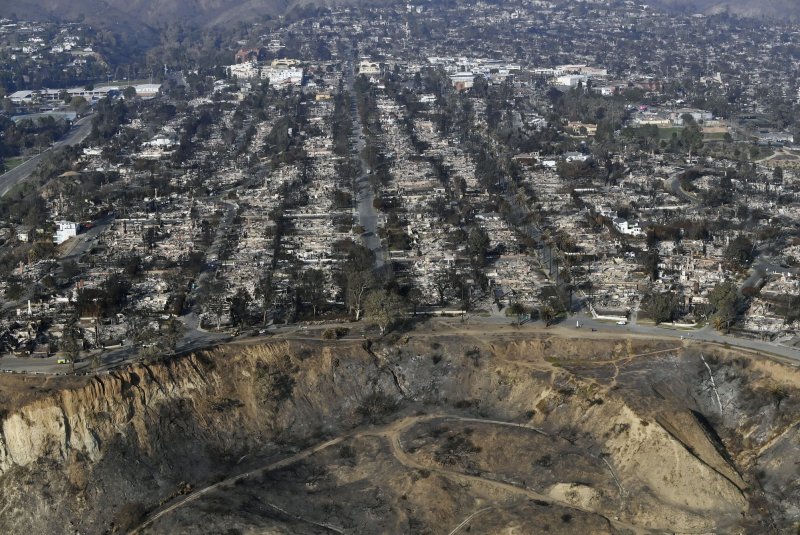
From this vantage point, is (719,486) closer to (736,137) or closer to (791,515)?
(791,515)

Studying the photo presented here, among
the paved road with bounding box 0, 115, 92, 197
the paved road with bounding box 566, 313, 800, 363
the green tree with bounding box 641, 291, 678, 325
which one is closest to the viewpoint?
the paved road with bounding box 566, 313, 800, 363

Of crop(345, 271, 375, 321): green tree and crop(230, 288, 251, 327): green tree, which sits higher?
crop(345, 271, 375, 321): green tree

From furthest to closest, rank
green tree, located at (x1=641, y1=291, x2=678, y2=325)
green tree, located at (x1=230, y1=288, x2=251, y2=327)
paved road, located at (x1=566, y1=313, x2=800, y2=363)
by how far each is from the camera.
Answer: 1. green tree, located at (x1=230, y1=288, x2=251, y2=327)
2. green tree, located at (x1=641, y1=291, x2=678, y2=325)
3. paved road, located at (x1=566, y1=313, x2=800, y2=363)

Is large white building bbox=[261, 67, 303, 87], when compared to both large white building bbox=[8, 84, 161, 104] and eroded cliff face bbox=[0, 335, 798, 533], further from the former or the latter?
eroded cliff face bbox=[0, 335, 798, 533]

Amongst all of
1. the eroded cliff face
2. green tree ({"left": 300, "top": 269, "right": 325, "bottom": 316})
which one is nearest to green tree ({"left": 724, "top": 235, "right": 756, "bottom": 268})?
the eroded cliff face

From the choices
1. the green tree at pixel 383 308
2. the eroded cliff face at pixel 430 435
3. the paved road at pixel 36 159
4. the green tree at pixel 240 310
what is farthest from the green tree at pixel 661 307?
the paved road at pixel 36 159

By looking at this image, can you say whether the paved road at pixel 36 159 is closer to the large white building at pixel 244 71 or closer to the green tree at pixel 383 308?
the large white building at pixel 244 71
